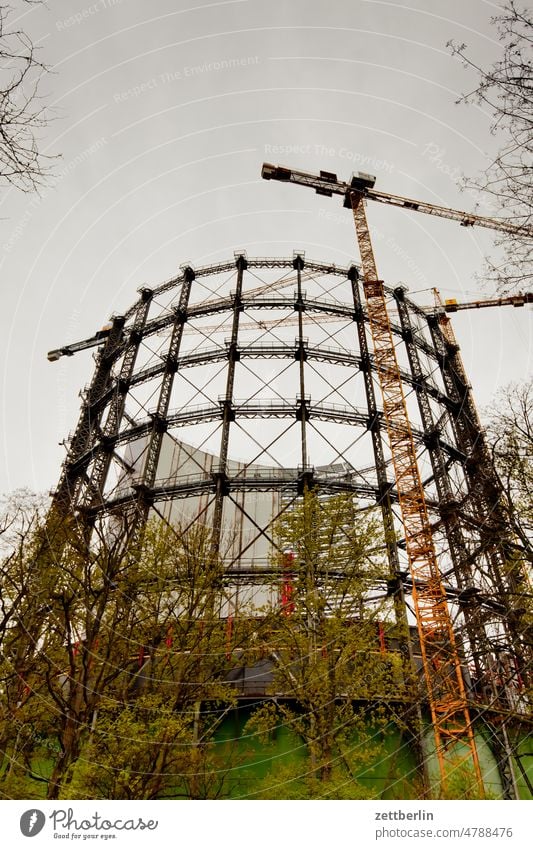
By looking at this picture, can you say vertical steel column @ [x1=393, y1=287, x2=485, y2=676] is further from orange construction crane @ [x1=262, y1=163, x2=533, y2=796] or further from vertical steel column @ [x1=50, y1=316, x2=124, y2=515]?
A: vertical steel column @ [x1=50, y1=316, x2=124, y2=515]

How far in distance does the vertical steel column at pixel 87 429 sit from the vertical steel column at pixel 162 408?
4195 mm

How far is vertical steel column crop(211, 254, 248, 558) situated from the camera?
1809cm

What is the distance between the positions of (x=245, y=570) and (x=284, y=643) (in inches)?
205

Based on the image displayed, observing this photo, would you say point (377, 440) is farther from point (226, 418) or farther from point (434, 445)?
point (226, 418)

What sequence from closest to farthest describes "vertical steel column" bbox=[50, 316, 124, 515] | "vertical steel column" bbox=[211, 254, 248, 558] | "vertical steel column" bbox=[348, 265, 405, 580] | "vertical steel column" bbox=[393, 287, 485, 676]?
"vertical steel column" bbox=[348, 265, 405, 580] < "vertical steel column" bbox=[211, 254, 248, 558] < "vertical steel column" bbox=[393, 287, 485, 676] < "vertical steel column" bbox=[50, 316, 124, 515]

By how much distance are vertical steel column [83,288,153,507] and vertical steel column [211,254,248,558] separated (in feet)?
17.4

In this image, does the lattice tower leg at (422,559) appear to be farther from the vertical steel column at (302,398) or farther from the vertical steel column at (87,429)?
the vertical steel column at (87,429)

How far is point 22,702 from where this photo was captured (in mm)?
10492

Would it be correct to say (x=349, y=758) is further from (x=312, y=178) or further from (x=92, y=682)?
(x=312, y=178)

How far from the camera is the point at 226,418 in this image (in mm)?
21000

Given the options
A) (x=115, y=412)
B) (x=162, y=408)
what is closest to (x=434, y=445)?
(x=162, y=408)

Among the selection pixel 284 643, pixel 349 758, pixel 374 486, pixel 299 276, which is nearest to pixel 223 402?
pixel 374 486

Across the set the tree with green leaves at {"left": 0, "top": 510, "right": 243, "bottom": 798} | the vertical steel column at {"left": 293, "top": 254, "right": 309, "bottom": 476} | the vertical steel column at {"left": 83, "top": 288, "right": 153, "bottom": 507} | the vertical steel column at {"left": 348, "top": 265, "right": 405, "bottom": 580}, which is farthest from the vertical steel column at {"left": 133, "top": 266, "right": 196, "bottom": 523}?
the vertical steel column at {"left": 348, "top": 265, "right": 405, "bottom": 580}

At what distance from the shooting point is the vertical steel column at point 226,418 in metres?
18.1
